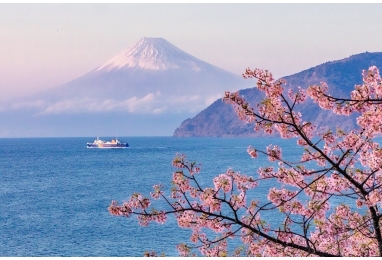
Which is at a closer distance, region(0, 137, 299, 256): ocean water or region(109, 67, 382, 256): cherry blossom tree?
region(109, 67, 382, 256): cherry blossom tree

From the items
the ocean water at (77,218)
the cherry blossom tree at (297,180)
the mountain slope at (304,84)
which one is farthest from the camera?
the mountain slope at (304,84)

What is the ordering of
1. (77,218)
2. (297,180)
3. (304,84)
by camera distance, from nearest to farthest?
1. (297,180)
2. (77,218)
3. (304,84)

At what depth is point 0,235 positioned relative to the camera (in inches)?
1033

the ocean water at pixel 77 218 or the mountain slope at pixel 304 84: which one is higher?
the mountain slope at pixel 304 84

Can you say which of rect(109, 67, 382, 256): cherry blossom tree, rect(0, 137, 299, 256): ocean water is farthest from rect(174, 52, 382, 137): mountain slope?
rect(109, 67, 382, 256): cherry blossom tree

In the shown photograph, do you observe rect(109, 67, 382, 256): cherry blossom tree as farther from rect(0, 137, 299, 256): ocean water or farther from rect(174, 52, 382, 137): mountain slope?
rect(174, 52, 382, 137): mountain slope

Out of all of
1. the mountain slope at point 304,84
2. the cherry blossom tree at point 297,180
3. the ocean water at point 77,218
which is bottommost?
the ocean water at point 77,218

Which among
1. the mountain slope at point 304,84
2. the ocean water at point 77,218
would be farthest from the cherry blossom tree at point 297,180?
the mountain slope at point 304,84

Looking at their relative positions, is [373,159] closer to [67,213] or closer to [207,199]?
[207,199]

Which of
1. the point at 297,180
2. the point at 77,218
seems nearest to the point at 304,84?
the point at 77,218

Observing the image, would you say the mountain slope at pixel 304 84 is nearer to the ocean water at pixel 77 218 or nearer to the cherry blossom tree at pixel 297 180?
the ocean water at pixel 77 218

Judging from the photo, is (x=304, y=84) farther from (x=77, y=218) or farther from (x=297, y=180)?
(x=297, y=180)

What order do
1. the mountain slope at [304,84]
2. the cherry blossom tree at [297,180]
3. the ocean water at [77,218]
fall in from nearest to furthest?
the cherry blossom tree at [297,180] < the ocean water at [77,218] < the mountain slope at [304,84]

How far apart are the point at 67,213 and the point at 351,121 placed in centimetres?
13067
